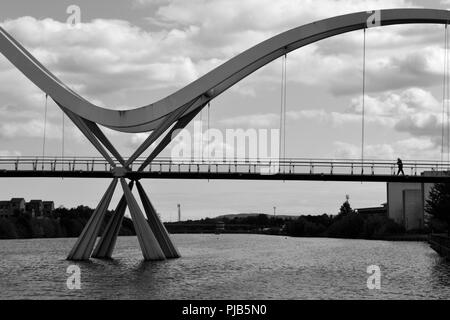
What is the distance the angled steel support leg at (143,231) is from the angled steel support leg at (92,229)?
110 centimetres

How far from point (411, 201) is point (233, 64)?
306 ft

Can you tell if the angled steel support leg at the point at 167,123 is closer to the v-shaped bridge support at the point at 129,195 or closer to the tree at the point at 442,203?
the v-shaped bridge support at the point at 129,195

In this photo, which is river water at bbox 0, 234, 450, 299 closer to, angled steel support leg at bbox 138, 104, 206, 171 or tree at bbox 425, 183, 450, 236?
angled steel support leg at bbox 138, 104, 206, 171

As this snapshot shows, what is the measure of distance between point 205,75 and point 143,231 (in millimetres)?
10234

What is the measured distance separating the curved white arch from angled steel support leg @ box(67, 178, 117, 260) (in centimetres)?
420

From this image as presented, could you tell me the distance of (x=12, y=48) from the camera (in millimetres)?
53281

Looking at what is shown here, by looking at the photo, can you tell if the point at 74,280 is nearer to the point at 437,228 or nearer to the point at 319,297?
the point at 319,297

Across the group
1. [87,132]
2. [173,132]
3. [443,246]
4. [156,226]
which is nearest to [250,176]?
[173,132]

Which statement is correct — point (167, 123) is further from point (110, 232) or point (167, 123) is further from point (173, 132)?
point (110, 232)

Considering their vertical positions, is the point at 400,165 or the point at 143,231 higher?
the point at 400,165

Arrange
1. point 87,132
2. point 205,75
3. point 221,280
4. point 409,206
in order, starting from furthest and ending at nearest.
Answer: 1. point 409,206
2. point 87,132
3. point 205,75
4. point 221,280

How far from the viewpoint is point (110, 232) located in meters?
55.0

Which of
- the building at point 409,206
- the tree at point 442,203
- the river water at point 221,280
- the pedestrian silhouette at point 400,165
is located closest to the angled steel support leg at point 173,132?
the river water at point 221,280

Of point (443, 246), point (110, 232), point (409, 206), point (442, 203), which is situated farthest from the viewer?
point (409, 206)
